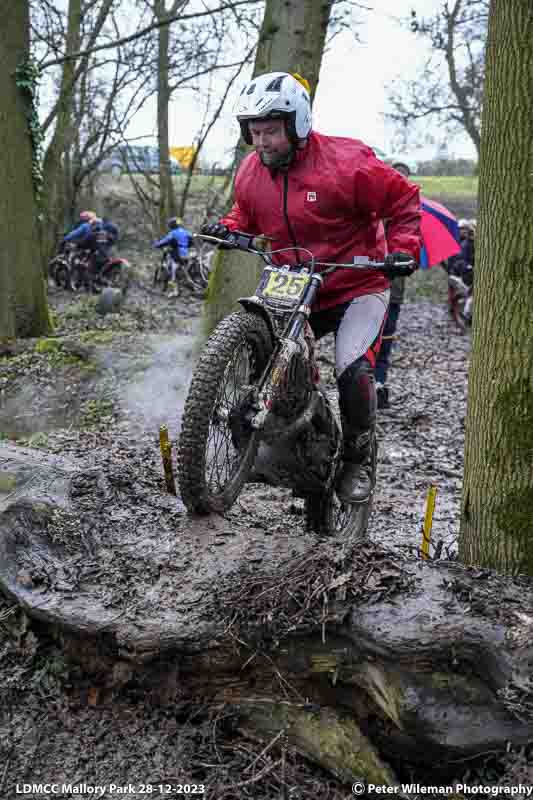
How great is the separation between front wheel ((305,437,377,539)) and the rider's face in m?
1.65

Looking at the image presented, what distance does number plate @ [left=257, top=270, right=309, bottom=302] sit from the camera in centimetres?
356

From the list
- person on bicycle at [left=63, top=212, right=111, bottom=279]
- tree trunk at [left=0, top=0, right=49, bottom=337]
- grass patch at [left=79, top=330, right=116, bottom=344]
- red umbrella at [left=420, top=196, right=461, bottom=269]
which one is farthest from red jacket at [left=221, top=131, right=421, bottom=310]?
person on bicycle at [left=63, top=212, right=111, bottom=279]

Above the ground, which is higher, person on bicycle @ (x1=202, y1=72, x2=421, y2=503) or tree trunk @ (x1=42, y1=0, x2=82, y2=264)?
tree trunk @ (x1=42, y1=0, x2=82, y2=264)

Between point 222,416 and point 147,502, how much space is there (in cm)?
65

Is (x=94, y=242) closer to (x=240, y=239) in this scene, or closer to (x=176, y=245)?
(x=176, y=245)

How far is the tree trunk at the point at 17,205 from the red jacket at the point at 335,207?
263 inches

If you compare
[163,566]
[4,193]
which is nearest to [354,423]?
[163,566]

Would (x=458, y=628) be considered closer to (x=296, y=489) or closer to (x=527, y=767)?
Result: (x=527, y=767)

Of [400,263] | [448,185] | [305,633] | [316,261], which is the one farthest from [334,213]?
[448,185]

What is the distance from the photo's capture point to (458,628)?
2354 mm

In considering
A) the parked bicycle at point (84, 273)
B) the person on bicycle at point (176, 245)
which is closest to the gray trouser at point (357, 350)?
the person on bicycle at point (176, 245)

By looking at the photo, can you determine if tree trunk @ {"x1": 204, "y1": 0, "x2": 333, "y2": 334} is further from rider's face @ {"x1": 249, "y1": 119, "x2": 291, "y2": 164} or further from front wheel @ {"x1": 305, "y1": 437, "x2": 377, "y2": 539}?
front wheel @ {"x1": 305, "y1": 437, "x2": 377, "y2": 539}

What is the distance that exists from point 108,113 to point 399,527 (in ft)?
60.5

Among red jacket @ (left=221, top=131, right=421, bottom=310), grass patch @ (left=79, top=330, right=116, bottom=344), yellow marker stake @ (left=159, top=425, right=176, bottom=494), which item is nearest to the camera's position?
red jacket @ (left=221, top=131, right=421, bottom=310)
